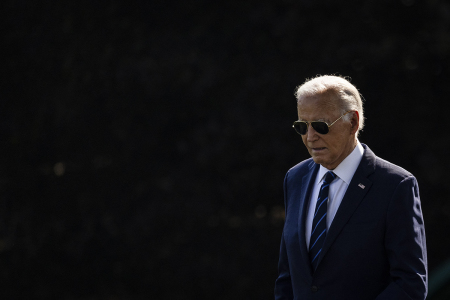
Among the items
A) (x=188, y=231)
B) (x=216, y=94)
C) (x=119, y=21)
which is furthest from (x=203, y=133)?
(x=119, y=21)

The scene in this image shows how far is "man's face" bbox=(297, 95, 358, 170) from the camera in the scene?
191 cm

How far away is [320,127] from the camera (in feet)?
6.28

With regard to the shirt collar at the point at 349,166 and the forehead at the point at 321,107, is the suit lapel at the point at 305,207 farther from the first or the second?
the forehead at the point at 321,107

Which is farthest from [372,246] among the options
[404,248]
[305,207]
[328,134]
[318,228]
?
[328,134]

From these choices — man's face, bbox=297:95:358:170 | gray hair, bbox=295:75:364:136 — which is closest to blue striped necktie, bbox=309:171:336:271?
man's face, bbox=297:95:358:170

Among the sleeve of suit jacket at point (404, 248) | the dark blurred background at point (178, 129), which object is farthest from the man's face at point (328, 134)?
the dark blurred background at point (178, 129)

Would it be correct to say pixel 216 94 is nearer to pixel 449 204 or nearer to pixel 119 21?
pixel 119 21

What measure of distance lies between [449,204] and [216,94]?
8.43ft

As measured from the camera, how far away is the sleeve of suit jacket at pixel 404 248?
1.70m

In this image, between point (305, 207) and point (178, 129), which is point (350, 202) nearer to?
point (305, 207)

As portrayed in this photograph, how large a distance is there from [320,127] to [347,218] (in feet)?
1.21

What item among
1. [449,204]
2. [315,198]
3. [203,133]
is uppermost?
[315,198]

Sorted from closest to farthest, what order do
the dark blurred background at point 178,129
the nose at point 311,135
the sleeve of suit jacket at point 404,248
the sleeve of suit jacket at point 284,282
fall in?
the sleeve of suit jacket at point 404,248 < the nose at point 311,135 < the sleeve of suit jacket at point 284,282 < the dark blurred background at point 178,129

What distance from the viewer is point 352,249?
179cm
